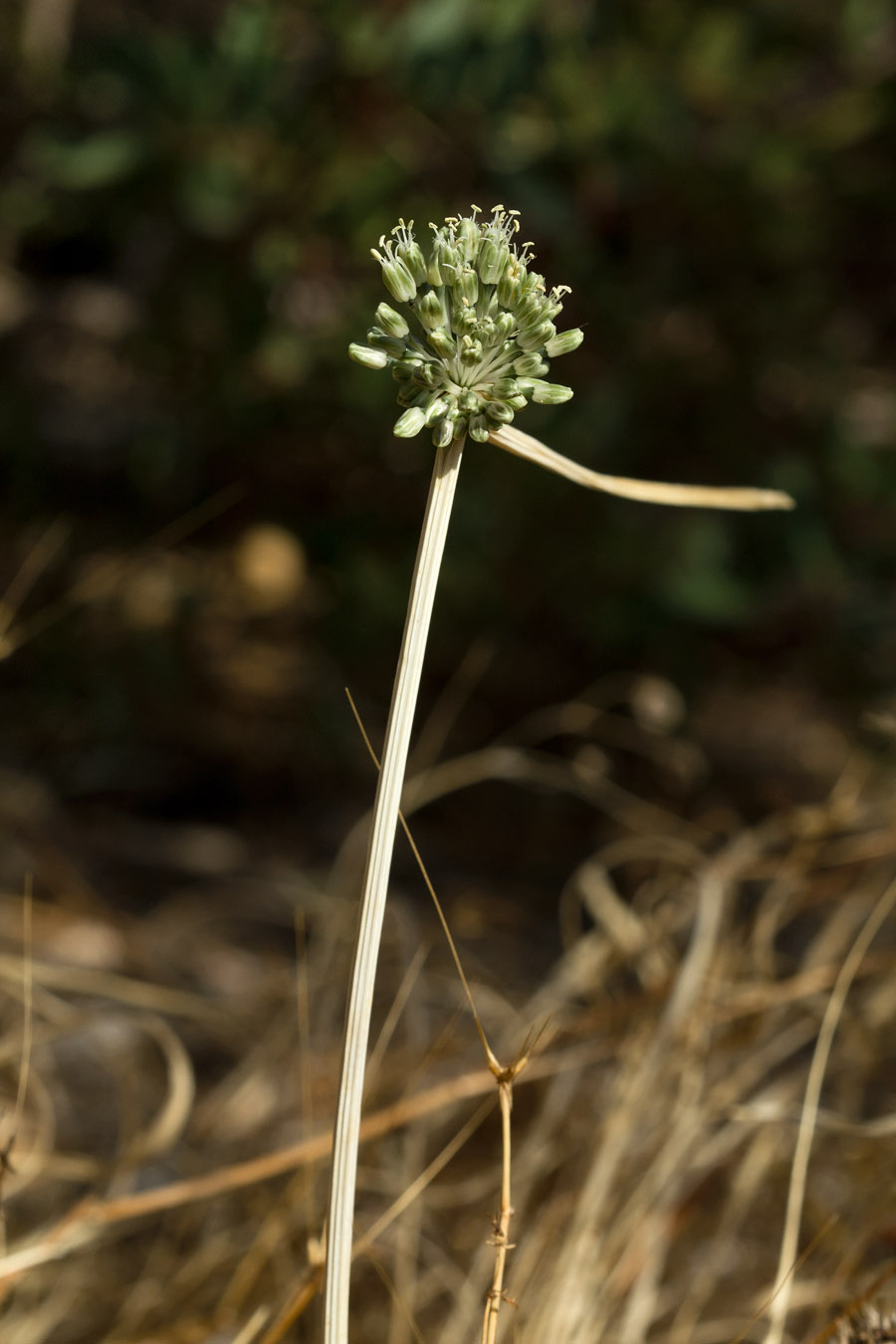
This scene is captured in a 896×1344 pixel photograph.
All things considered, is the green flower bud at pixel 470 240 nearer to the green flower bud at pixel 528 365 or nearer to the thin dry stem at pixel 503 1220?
the green flower bud at pixel 528 365

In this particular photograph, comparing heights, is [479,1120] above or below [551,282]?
below

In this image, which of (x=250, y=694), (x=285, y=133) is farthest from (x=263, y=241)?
(x=250, y=694)

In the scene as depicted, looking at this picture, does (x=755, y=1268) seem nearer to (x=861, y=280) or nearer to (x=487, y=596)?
(x=487, y=596)

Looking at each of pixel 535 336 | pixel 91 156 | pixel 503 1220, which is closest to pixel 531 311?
pixel 535 336

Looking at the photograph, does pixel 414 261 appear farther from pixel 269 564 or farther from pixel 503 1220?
pixel 269 564

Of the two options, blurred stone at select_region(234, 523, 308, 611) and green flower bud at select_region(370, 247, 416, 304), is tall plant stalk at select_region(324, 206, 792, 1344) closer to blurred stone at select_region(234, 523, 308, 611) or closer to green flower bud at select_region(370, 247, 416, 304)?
green flower bud at select_region(370, 247, 416, 304)

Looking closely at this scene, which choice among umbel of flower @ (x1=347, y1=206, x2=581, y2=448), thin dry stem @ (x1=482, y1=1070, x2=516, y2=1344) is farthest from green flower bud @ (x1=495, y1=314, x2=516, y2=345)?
thin dry stem @ (x1=482, y1=1070, x2=516, y2=1344)
